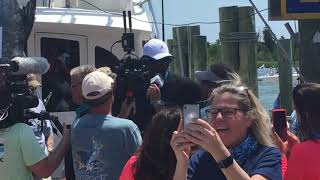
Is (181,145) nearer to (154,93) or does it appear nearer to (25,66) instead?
(25,66)

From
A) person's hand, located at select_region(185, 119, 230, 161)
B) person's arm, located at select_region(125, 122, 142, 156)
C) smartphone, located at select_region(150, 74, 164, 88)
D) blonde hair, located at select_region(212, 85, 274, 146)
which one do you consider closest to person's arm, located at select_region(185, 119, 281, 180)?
person's hand, located at select_region(185, 119, 230, 161)

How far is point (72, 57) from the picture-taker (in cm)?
696

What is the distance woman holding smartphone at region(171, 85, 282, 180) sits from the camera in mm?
2641

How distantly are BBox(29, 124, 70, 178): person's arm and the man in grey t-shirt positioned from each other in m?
0.15

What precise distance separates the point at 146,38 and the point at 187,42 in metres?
5.59

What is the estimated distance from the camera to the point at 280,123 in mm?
3668

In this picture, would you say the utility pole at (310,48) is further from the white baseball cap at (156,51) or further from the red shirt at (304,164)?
the red shirt at (304,164)

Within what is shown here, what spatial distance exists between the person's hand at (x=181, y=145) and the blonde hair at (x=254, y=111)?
0.36 meters

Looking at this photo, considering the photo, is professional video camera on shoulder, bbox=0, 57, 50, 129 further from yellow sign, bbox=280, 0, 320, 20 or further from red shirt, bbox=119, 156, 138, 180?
yellow sign, bbox=280, 0, 320, 20

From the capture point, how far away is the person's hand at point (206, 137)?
2367mm

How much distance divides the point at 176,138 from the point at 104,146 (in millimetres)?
1264

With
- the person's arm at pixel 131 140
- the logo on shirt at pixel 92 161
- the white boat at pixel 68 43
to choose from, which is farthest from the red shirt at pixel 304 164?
the white boat at pixel 68 43

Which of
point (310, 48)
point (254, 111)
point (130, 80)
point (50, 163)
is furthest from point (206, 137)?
point (310, 48)

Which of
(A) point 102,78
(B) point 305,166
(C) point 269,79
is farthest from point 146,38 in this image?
(C) point 269,79
